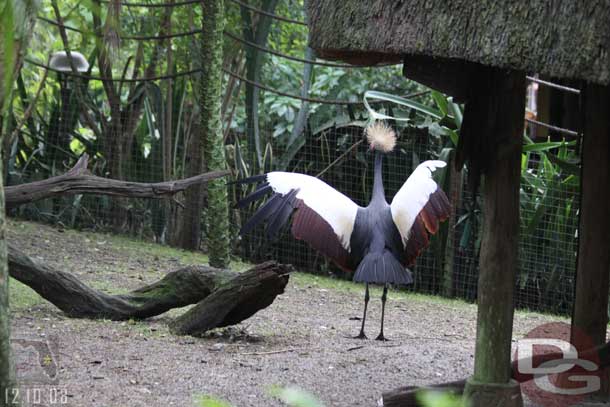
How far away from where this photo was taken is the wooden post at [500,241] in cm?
377

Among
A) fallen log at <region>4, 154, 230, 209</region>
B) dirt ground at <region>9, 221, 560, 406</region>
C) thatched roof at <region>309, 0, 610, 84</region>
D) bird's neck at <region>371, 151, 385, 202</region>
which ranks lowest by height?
dirt ground at <region>9, 221, 560, 406</region>

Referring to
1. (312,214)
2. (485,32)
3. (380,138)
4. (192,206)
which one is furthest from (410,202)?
(192,206)

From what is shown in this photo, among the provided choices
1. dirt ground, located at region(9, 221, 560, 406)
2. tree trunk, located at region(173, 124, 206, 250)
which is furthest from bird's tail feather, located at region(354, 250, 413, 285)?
tree trunk, located at region(173, 124, 206, 250)

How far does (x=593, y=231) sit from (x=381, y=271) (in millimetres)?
1759

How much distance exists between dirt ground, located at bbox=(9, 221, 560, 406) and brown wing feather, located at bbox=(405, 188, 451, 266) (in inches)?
23.0

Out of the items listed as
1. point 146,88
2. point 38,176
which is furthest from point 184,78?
point 38,176

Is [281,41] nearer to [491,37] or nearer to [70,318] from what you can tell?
[70,318]

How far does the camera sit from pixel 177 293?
566 cm

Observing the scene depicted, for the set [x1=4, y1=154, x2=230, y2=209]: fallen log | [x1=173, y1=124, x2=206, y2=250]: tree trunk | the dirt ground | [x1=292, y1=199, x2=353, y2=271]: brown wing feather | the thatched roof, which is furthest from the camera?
[x1=173, y1=124, x2=206, y2=250]: tree trunk

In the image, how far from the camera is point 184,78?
9.98 meters

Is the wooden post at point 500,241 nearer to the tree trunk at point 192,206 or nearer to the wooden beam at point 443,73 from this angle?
the wooden beam at point 443,73

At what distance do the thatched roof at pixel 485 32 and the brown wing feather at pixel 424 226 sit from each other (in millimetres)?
2291

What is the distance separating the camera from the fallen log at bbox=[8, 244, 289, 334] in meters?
5.30

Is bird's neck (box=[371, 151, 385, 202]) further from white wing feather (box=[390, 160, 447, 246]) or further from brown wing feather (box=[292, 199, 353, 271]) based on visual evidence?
brown wing feather (box=[292, 199, 353, 271])
